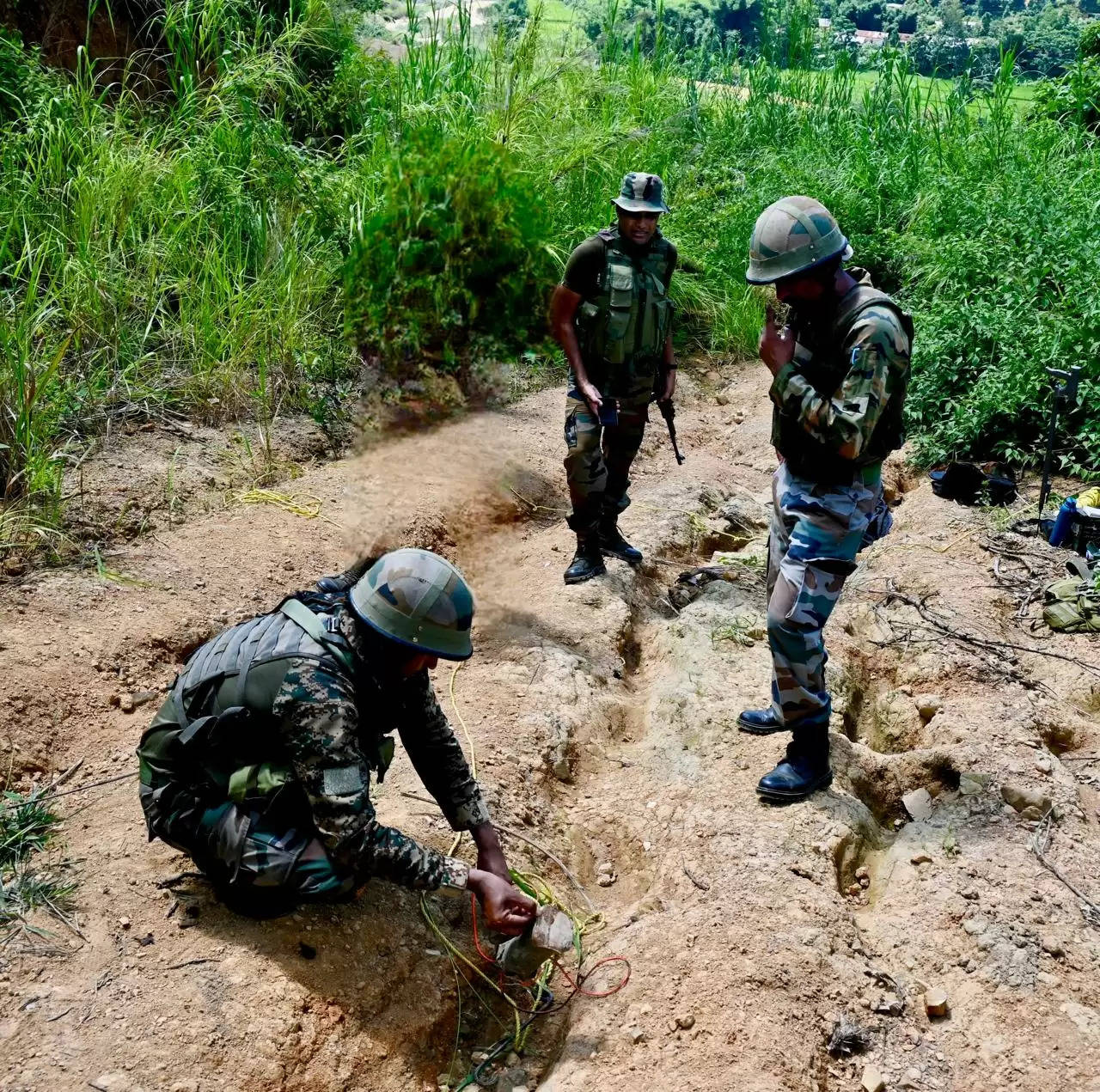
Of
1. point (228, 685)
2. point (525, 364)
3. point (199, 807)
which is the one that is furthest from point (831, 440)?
point (525, 364)

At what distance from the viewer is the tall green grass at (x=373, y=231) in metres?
5.27

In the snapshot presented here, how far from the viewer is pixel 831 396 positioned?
2.99 m

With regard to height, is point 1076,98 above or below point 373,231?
above

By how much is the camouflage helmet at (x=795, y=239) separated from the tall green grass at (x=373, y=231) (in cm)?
278

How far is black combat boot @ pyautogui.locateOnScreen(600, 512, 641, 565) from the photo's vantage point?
499cm

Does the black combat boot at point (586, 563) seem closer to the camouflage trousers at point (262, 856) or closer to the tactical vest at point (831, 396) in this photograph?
the tactical vest at point (831, 396)

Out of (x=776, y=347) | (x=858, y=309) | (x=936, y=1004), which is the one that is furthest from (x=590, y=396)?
(x=936, y=1004)

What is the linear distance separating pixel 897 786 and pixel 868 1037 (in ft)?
3.54

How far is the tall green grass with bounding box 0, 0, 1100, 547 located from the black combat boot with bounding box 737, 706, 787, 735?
2691 mm

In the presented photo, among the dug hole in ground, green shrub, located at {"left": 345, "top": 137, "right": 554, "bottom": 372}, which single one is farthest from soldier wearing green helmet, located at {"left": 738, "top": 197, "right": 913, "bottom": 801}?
green shrub, located at {"left": 345, "top": 137, "right": 554, "bottom": 372}

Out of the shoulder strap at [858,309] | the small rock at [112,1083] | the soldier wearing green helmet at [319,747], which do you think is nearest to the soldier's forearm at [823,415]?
the shoulder strap at [858,309]

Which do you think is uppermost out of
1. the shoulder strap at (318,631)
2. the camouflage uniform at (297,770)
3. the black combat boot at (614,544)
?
the shoulder strap at (318,631)

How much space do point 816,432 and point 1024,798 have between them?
1.32m

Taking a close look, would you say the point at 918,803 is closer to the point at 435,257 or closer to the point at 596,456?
the point at 596,456
